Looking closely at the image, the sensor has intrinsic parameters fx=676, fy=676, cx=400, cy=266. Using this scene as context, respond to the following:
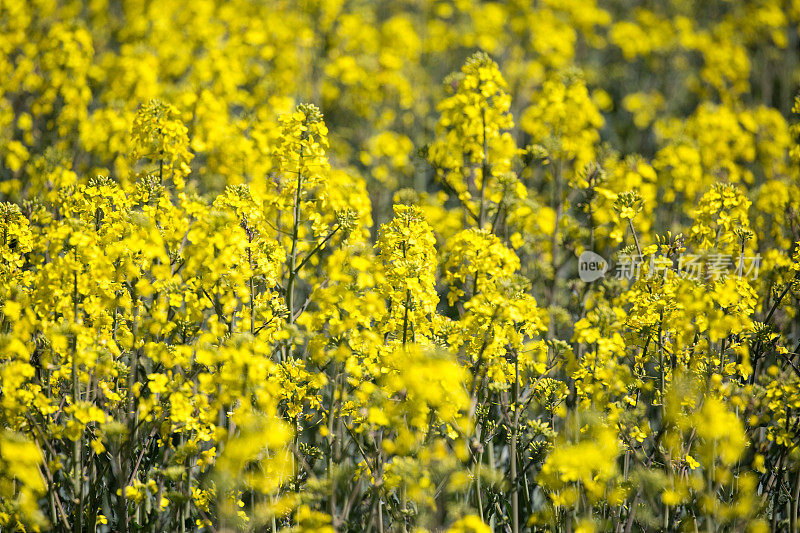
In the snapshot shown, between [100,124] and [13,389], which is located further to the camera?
[100,124]

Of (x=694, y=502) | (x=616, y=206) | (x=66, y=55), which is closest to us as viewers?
(x=694, y=502)

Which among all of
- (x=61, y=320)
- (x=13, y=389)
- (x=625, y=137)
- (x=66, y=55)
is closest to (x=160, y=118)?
(x=61, y=320)

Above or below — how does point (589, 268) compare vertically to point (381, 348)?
above

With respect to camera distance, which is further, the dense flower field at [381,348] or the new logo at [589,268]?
the new logo at [589,268]

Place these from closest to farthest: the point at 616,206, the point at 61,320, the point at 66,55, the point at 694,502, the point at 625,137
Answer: the point at 61,320 → the point at 694,502 → the point at 616,206 → the point at 66,55 → the point at 625,137

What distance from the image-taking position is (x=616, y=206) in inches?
165

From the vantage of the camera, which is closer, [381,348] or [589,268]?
[381,348]

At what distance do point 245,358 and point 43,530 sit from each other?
158 centimetres

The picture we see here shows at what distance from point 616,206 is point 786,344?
5.25 feet

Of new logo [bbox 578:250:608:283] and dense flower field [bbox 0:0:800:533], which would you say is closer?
dense flower field [bbox 0:0:800:533]

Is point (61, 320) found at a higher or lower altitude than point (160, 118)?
lower

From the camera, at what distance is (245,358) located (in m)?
2.75

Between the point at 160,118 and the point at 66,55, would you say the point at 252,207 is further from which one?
the point at 66,55

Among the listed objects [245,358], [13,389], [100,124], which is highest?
[100,124]
